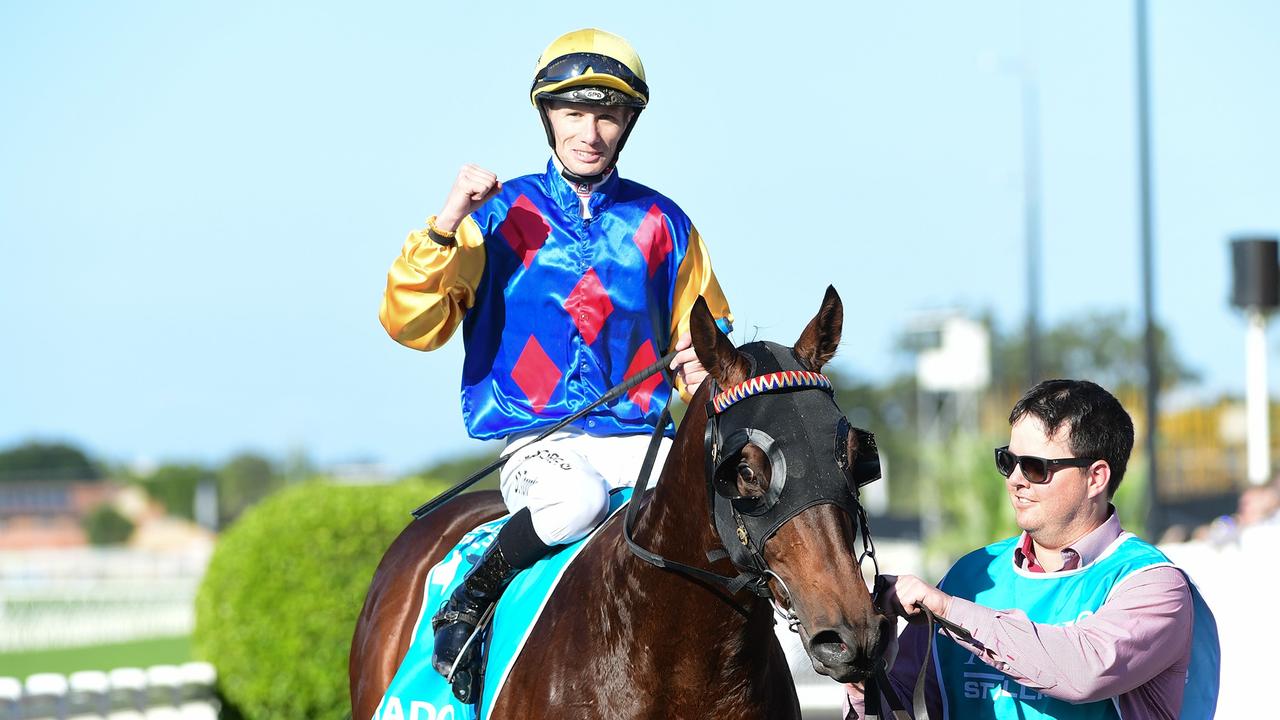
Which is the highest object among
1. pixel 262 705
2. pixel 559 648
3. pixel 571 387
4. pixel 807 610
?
pixel 571 387

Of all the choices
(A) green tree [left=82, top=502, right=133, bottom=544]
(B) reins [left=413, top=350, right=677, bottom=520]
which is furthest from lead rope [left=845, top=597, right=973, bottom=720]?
(A) green tree [left=82, top=502, right=133, bottom=544]

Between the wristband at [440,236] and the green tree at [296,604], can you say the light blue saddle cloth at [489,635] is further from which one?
the green tree at [296,604]

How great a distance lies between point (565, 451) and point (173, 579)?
31.0 m

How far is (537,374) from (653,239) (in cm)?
50

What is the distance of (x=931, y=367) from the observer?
35062 mm

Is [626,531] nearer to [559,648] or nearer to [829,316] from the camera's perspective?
[559,648]

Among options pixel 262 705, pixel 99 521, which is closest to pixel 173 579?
pixel 99 521

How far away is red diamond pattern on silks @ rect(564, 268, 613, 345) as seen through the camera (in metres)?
3.91

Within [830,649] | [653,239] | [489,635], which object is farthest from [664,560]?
[653,239]

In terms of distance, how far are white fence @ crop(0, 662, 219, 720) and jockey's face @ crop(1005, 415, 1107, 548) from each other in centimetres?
693

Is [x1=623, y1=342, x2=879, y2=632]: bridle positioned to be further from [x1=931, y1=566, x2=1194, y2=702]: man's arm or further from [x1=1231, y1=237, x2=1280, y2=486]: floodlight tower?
[x1=1231, y1=237, x2=1280, y2=486]: floodlight tower

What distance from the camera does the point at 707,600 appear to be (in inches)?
118

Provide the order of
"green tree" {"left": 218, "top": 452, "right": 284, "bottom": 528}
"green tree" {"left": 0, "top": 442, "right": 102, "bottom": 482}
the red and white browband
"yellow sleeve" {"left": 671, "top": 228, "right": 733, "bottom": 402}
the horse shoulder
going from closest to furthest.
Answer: the red and white browband < "yellow sleeve" {"left": 671, "top": 228, "right": 733, "bottom": 402} < the horse shoulder < "green tree" {"left": 218, "top": 452, "right": 284, "bottom": 528} < "green tree" {"left": 0, "top": 442, "right": 102, "bottom": 482}

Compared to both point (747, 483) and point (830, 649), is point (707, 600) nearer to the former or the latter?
point (747, 483)
